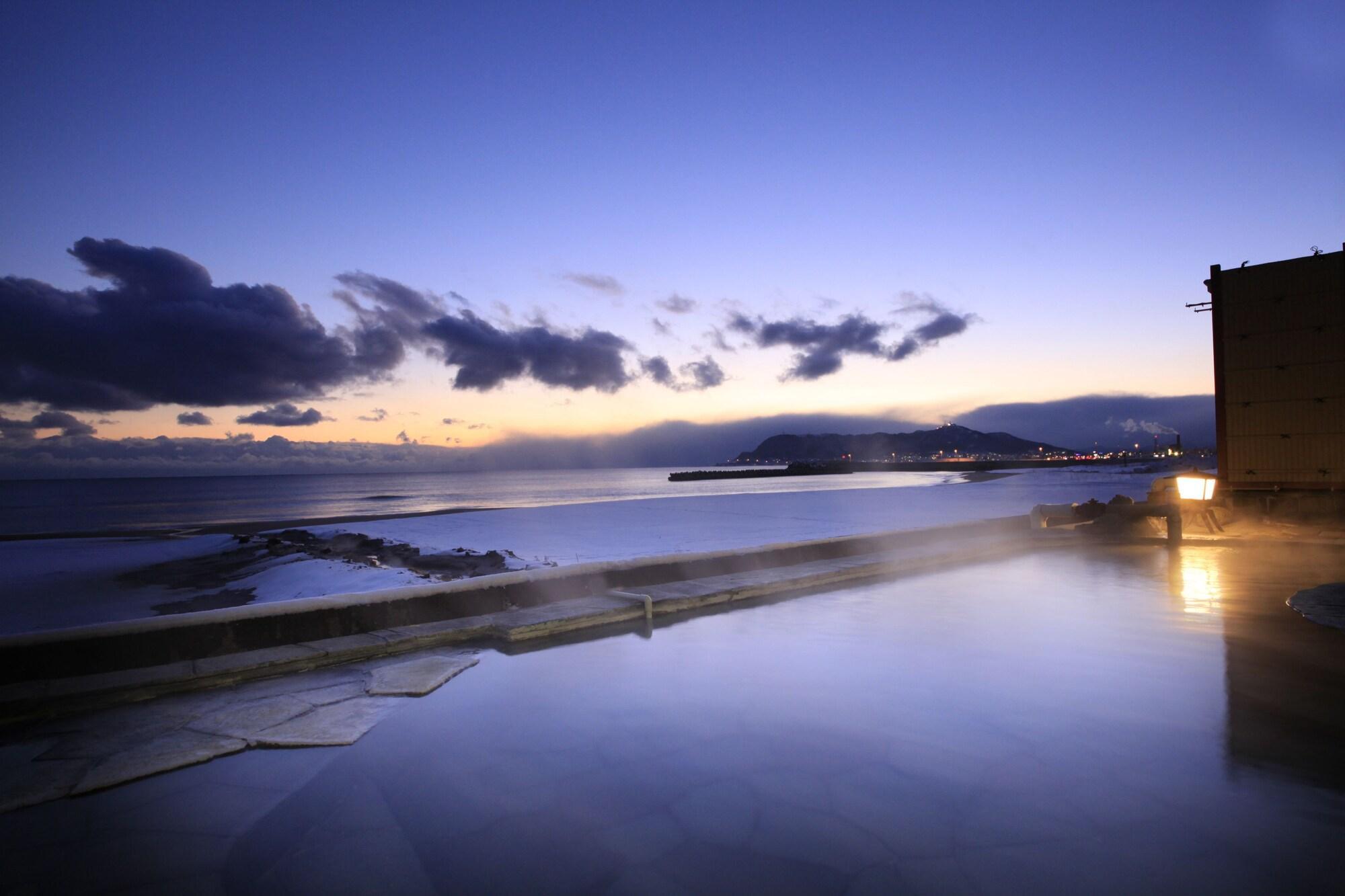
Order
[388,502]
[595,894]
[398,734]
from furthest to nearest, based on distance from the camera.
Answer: [388,502]
[398,734]
[595,894]

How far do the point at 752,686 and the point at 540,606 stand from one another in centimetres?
259

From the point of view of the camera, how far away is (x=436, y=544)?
2427 centimetres

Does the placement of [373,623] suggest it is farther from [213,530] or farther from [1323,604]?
[213,530]

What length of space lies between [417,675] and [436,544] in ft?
66.5

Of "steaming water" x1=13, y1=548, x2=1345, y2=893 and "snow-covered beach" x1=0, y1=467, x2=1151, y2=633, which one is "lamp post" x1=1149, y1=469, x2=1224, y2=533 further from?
"steaming water" x1=13, y1=548, x2=1345, y2=893

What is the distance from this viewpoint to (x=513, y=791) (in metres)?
3.57

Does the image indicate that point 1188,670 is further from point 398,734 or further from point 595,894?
point 398,734

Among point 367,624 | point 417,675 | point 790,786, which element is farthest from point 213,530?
point 790,786

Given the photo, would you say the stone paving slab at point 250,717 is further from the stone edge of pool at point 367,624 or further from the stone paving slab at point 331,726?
the stone edge of pool at point 367,624

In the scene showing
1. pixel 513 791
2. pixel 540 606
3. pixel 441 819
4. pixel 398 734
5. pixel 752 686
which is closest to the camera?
pixel 441 819

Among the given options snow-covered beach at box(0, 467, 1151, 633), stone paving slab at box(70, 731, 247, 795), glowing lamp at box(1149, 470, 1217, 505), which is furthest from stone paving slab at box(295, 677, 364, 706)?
glowing lamp at box(1149, 470, 1217, 505)

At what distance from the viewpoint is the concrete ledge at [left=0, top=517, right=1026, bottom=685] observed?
4.54 m

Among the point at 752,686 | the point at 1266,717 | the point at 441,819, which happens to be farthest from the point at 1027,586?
the point at 441,819

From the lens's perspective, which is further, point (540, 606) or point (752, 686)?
point (540, 606)
